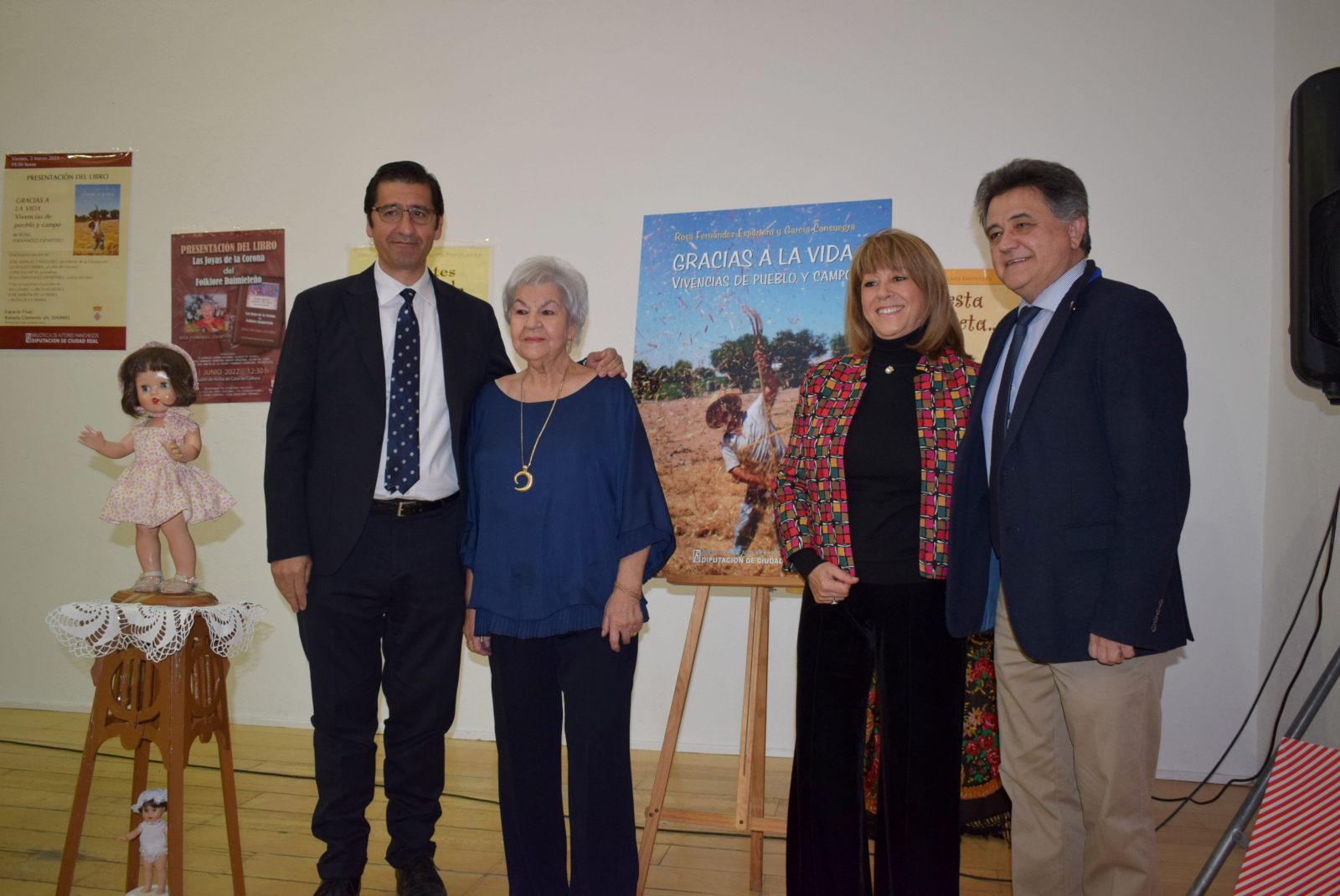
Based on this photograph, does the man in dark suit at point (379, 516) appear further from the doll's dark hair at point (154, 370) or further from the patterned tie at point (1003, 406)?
the patterned tie at point (1003, 406)

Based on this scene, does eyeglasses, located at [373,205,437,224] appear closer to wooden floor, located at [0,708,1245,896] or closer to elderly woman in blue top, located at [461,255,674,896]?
elderly woman in blue top, located at [461,255,674,896]

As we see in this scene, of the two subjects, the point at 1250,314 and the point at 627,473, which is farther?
the point at 1250,314

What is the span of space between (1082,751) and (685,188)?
272cm

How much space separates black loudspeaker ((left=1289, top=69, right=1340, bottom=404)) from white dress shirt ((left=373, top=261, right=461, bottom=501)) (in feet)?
5.98

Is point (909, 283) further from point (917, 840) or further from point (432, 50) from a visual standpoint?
point (432, 50)

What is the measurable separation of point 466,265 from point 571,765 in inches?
102

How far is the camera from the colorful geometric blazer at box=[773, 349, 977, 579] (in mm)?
1839

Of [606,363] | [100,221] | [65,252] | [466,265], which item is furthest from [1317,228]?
[65,252]

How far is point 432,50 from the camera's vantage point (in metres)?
3.91

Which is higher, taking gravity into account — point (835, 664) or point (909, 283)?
point (909, 283)

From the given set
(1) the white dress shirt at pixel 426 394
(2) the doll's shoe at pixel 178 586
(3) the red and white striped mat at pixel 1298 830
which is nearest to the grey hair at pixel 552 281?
(1) the white dress shirt at pixel 426 394

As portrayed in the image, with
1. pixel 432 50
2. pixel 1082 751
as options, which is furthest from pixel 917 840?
pixel 432 50

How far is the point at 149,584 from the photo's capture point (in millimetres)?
2188

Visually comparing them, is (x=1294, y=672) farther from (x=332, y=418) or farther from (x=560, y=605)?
(x=332, y=418)
